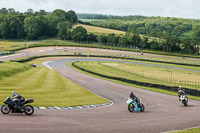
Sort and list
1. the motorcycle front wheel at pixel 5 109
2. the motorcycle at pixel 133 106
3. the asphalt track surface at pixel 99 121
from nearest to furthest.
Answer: the asphalt track surface at pixel 99 121 → the motorcycle front wheel at pixel 5 109 → the motorcycle at pixel 133 106

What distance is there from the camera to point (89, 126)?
692 inches

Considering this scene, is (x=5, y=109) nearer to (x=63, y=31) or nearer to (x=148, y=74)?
(x=148, y=74)

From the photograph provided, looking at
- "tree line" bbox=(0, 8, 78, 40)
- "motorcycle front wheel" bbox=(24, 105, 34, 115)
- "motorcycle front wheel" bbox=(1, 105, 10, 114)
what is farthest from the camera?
"tree line" bbox=(0, 8, 78, 40)

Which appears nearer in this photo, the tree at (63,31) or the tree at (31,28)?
the tree at (63,31)

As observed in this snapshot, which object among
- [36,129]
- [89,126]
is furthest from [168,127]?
→ [36,129]

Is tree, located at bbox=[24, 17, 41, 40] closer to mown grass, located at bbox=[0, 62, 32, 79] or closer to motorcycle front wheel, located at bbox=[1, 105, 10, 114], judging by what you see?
mown grass, located at bbox=[0, 62, 32, 79]

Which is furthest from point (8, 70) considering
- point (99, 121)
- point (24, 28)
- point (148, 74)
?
point (24, 28)

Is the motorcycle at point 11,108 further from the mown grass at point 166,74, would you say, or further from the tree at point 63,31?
the tree at point 63,31

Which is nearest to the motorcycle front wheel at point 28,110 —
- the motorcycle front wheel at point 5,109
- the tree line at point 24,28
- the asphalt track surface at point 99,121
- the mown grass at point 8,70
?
the asphalt track surface at point 99,121

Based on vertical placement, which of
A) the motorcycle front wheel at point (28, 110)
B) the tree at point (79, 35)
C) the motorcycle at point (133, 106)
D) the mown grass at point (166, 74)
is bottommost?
the mown grass at point (166, 74)

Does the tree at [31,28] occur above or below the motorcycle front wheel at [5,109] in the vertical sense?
above

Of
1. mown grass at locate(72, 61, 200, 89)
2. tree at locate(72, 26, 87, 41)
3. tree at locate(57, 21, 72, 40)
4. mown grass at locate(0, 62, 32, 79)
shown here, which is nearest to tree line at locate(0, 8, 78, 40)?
tree at locate(57, 21, 72, 40)

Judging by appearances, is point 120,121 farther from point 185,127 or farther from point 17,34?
point 17,34

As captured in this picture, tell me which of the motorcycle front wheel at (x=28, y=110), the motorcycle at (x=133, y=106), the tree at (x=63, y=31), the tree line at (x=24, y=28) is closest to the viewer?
the motorcycle front wheel at (x=28, y=110)
